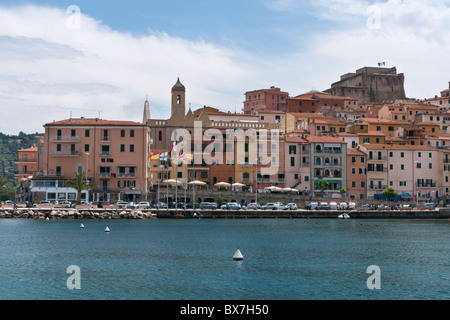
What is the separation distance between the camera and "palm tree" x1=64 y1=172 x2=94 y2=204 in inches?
3534

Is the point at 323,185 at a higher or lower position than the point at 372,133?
lower

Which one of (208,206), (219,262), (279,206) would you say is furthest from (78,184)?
(219,262)

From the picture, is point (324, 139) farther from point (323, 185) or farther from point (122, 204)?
point (122, 204)

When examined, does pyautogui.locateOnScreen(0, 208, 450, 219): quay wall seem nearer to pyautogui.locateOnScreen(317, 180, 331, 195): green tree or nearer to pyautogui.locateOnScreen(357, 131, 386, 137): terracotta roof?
pyautogui.locateOnScreen(317, 180, 331, 195): green tree

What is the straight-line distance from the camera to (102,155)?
3792 inches

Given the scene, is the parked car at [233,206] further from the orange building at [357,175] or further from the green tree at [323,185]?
the orange building at [357,175]

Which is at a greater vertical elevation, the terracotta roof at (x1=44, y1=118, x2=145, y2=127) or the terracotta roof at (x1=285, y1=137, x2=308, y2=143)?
the terracotta roof at (x1=44, y1=118, x2=145, y2=127)

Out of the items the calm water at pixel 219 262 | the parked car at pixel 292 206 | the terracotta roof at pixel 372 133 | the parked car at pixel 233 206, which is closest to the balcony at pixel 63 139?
the parked car at pixel 233 206

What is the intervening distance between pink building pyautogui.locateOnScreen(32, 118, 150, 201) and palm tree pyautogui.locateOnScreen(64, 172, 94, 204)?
3785 mm

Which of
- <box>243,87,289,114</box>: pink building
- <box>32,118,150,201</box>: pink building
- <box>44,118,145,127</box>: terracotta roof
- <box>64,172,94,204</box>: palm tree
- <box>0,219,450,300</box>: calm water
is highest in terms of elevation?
<box>243,87,289,114</box>: pink building

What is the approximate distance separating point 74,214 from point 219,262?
46.2 m

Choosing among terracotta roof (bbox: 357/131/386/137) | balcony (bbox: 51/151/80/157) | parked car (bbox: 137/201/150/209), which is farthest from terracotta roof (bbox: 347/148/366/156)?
balcony (bbox: 51/151/80/157)
